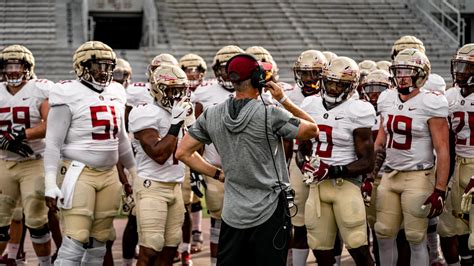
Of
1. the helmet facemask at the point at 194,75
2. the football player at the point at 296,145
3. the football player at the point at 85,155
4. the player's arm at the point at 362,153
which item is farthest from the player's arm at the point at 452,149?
the helmet facemask at the point at 194,75

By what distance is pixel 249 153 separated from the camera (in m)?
4.82

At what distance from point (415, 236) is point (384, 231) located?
25cm

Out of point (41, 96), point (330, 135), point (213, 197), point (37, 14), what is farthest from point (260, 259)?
point (37, 14)

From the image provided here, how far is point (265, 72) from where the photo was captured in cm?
485

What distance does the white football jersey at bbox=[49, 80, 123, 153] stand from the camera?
19.7ft

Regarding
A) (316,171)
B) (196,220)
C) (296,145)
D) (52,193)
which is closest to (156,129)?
(52,193)

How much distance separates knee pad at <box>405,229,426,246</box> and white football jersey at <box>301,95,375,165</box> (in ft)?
2.38

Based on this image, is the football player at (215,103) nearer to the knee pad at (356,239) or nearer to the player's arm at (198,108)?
the player's arm at (198,108)

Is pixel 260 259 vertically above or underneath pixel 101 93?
Result: underneath

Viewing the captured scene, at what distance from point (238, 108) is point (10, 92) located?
2.81 meters

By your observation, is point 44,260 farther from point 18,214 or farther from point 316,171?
point 316,171

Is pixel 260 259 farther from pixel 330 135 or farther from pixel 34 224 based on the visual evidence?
pixel 34 224

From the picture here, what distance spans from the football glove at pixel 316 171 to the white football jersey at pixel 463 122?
47.7 inches

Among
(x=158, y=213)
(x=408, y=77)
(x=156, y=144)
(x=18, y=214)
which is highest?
(x=408, y=77)
